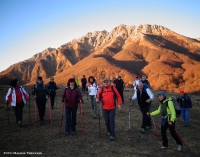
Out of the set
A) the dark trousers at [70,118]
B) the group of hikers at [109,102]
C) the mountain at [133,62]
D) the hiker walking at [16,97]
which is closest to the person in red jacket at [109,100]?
the group of hikers at [109,102]

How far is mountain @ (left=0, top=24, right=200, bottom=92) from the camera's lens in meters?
73.4

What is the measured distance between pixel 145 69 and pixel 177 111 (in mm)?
82319

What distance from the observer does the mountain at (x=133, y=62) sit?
73375 millimetres

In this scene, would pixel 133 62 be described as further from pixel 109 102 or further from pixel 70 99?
pixel 109 102

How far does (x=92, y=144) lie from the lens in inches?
325

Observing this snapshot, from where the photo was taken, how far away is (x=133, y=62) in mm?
97062

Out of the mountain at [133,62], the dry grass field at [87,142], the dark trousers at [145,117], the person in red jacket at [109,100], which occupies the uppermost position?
the mountain at [133,62]

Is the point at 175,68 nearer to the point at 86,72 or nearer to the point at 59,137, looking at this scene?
the point at 86,72

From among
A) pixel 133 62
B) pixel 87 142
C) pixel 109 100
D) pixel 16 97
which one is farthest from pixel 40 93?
pixel 133 62

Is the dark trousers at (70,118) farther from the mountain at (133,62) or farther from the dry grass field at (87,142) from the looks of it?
the mountain at (133,62)

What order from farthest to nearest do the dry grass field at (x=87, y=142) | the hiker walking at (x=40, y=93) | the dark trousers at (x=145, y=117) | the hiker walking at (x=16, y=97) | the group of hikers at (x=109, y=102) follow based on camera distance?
the hiker walking at (x=40, y=93)
the hiker walking at (x=16, y=97)
the dark trousers at (x=145, y=117)
the group of hikers at (x=109, y=102)
the dry grass field at (x=87, y=142)

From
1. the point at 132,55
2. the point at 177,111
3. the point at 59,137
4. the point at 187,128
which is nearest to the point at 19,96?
the point at 59,137

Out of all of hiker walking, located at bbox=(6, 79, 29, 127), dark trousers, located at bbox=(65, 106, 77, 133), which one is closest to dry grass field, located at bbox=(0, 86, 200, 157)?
dark trousers, located at bbox=(65, 106, 77, 133)

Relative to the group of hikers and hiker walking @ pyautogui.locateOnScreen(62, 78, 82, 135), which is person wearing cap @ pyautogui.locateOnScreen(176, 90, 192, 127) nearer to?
the group of hikers
